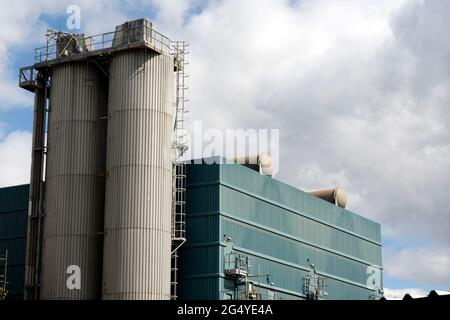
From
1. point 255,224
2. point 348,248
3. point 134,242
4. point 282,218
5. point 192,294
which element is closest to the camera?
point 134,242

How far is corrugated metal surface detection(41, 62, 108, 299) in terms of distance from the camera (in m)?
66.7

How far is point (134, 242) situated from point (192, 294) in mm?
7518

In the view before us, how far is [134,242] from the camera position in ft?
210

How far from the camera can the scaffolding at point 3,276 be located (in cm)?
7181

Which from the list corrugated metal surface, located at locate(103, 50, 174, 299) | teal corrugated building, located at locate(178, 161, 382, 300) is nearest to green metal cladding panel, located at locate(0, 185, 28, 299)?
corrugated metal surface, located at locate(103, 50, 174, 299)

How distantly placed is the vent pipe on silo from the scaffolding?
32.8 m

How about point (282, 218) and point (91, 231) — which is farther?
point (282, 218)

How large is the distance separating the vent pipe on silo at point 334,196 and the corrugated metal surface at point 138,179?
28.1 m

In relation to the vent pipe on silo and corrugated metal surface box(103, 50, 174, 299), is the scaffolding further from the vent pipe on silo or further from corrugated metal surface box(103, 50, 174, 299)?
the vent pipe on silo

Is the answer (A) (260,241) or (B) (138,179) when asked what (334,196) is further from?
(B) (138,179)

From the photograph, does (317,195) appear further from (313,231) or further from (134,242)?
(134,242)

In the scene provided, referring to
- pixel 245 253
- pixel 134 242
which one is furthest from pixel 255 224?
pixel 134 242

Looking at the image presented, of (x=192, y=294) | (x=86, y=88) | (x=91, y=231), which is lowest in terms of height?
(x=192, y=294)

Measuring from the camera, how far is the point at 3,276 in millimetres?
Result: 74500
